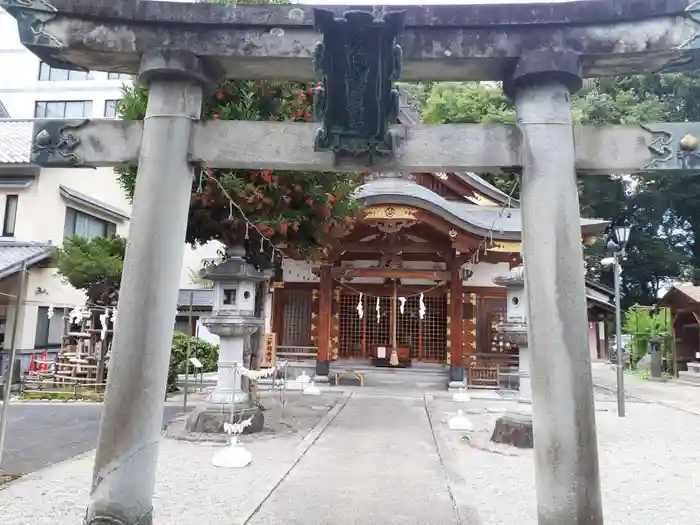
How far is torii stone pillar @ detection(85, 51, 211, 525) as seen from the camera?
4109 millimetres

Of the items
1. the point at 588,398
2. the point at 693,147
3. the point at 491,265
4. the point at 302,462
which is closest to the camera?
the point at 588,398

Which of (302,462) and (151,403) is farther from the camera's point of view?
(302,462)

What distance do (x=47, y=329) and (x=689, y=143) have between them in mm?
21149

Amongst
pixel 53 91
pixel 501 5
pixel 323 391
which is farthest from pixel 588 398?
pixel 53 91

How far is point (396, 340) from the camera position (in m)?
17.5

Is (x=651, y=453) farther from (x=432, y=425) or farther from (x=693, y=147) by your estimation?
(x=693, y=147)

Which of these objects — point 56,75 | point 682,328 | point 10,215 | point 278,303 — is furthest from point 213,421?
point 56,75

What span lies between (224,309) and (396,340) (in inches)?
355

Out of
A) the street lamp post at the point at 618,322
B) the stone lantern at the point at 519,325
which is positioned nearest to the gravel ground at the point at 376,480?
the stone lantern at the point at 519,325

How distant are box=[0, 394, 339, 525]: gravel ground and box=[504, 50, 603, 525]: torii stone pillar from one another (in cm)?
320

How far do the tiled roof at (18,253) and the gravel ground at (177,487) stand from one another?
10.3 meters

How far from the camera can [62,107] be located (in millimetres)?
31266

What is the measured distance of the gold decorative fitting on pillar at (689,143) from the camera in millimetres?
4352

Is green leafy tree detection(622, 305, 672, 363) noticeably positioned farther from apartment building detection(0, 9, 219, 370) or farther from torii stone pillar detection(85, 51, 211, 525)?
torii stone pillar detection(85, 51, 211, 525)
